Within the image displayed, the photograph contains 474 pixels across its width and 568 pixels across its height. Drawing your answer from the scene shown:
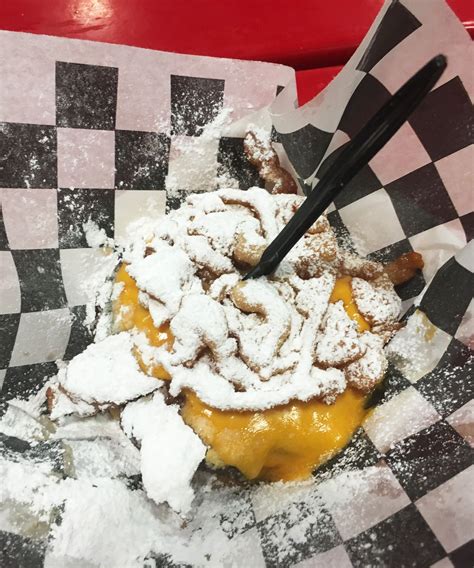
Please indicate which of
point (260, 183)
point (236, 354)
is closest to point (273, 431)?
point (236, 354)

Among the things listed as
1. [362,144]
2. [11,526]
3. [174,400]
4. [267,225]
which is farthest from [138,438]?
[362,144]

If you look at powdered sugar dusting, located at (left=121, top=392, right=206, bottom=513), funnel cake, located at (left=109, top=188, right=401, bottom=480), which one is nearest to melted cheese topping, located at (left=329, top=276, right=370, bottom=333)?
funnel cake, located at (left=109, top=188, right=401, bottom=480)

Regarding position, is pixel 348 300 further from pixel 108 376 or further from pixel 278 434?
pixel 108 376

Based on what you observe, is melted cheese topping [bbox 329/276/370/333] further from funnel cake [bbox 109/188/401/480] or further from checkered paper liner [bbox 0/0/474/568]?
checkered paper liner [bbox 0/0/474/568]

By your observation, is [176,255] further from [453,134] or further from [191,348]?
[453,134]

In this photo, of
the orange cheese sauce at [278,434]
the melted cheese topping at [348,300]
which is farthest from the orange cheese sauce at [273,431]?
the melted cheese topping at [348,300]

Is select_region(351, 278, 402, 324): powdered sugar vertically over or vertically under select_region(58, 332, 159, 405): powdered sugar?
over

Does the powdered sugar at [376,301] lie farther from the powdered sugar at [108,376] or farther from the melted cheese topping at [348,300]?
the powdered sugar at [108,376]
